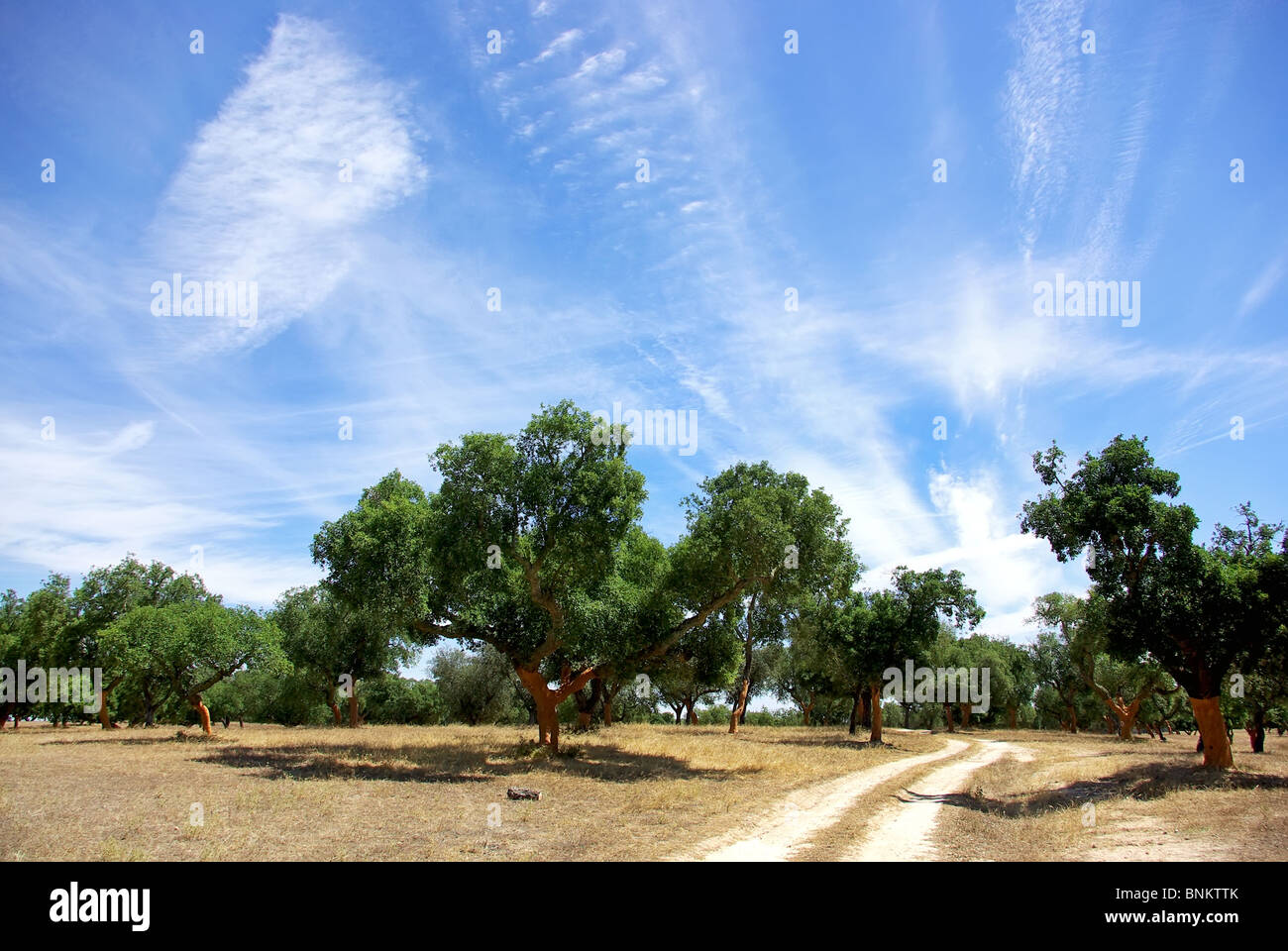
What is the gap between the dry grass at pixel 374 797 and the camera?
11.4 m

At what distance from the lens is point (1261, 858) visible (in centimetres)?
1125

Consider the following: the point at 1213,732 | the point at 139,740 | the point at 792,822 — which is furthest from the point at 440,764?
the point at 1213,732

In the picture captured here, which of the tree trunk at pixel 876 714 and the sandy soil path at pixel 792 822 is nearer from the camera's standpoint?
the sandy soil path at pixel 792 822

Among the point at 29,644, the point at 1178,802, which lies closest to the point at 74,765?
the point at 1178,802

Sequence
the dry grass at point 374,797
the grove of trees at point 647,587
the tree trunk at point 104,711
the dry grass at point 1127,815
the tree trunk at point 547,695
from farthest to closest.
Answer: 1. the tree trunk at point 104,711
2. the tree trunk at point 547,695
3. the grove of trees at point 647,587
4. the dry grass at point 1127,815
5. the dry grass at point 374,797

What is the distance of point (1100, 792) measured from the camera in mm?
21797

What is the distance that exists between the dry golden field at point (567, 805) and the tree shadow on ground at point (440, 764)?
15 centimetres

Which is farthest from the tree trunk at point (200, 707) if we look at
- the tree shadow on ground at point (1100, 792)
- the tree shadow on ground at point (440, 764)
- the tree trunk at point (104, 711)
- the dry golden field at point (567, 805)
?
the tree shadow on ground at point (1100, 792)

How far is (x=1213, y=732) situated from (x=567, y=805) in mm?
22795

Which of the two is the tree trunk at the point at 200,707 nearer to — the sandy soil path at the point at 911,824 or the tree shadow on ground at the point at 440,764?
the tree shadow on ground at the point at 440,764

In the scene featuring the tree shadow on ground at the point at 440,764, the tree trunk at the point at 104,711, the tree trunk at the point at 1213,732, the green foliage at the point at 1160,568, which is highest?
the green foliage at the point at 1160,568

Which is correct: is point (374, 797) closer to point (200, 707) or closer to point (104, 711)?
point (200, 707)

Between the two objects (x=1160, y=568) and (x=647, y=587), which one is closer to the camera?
(x=1160, y=568)
